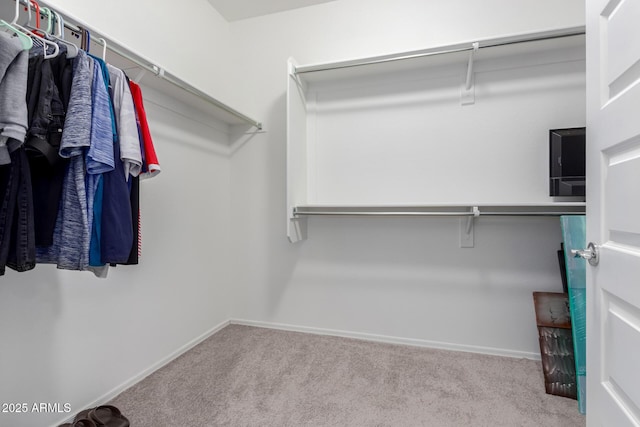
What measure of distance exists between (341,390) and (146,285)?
1269 mm

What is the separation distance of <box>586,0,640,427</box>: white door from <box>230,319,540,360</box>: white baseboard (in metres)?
1.00

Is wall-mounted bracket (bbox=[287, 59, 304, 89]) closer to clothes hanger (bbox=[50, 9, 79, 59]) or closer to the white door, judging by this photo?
clothes hanger (bbox=[50, 9, 79, 59])

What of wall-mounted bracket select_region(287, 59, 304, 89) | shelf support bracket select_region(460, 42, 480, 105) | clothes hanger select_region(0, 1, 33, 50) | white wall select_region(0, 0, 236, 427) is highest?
wall-mounted bracket select_region(287, 59, 304, 89)

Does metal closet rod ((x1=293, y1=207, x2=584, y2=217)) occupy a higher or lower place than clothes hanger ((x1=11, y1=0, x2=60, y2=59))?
lower

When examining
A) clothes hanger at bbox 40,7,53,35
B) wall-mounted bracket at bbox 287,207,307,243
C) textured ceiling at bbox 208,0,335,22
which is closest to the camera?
clothes hanger at bbox 40,7,53,35

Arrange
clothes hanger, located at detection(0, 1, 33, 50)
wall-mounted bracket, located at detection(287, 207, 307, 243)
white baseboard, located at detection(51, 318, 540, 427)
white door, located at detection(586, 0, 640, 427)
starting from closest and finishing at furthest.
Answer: white door, located at detection(586, 0, 640, 427)
clothes hanger, located at detection(0, 1, 33, 50)
white baseboard, located at detection(51, 318, 540, 427)
wall-mounted bracket, located at detection(287, 207, 307, 243)

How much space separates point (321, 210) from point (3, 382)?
174 cm

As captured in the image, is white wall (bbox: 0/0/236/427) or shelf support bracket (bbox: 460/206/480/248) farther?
shelf support bracket (bbox: 460/206/480/248)

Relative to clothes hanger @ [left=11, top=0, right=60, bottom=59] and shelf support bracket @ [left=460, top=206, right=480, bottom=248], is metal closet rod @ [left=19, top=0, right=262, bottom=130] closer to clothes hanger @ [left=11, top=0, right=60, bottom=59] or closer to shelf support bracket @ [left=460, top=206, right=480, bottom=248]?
clothes hanger @ [left=11, top=0, right=60, bottom=59]

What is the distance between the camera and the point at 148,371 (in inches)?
69.5

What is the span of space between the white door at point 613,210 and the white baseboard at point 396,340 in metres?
1.00

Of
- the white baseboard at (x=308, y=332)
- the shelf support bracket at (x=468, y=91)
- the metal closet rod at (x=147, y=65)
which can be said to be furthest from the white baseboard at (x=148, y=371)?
the shelf support bracket at (x=468, y=91)

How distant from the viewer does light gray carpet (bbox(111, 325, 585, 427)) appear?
55.5 inches

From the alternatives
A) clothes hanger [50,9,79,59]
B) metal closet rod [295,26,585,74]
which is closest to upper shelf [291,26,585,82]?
metal closet rod [295,26,585,74]
